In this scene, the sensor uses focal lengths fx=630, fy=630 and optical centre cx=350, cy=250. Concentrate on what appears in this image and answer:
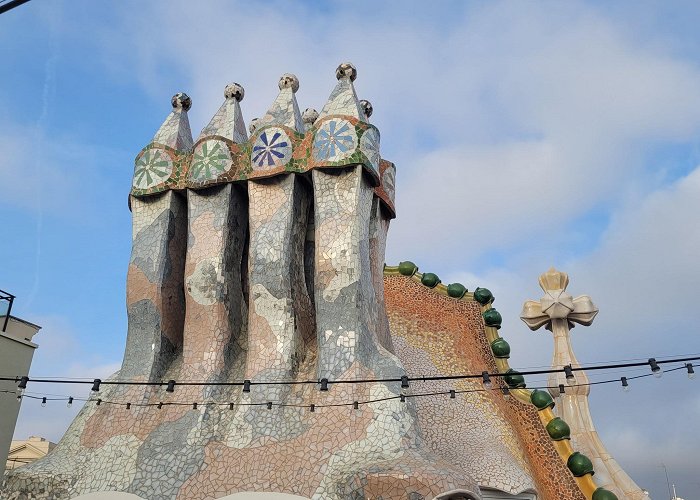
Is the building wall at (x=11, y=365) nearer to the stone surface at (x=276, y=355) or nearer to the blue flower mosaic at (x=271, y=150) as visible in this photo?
the stone surface at (x=276, y=355)

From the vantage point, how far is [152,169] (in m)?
11.1

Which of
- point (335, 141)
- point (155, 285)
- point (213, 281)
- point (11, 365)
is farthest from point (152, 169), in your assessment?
point (11, 365)

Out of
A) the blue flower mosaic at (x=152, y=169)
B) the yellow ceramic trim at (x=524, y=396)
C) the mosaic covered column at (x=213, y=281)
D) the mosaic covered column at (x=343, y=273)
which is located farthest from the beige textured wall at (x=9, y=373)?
the yellow ceramic trim at (x=524, y=396)

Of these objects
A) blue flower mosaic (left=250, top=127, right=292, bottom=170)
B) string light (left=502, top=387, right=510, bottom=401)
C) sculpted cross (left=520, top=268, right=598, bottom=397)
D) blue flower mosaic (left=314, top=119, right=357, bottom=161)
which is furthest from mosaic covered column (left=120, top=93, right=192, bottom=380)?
sculpted cross (left=520, top=268, right=598, bottom=397)

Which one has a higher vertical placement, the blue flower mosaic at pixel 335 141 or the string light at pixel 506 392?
the blue flower mosaic at pixel 335 141

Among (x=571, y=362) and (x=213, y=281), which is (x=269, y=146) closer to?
(x=213, y=281)

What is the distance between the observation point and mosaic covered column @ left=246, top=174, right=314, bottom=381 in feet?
31.0

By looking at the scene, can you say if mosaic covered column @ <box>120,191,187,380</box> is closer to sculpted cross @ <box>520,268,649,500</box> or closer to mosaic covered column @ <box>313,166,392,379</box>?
mosaic covered column @ <box>313,166,392,379</box>

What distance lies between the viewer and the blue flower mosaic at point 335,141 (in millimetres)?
9758

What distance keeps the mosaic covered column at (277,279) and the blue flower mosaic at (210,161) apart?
0.68 meters

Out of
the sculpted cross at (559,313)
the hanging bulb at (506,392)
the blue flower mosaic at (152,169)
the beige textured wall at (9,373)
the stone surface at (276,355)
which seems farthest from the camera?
the beige textured wall at (9,373)

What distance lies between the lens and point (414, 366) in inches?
460

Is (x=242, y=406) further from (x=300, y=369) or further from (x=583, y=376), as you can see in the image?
(x=583, y=376)

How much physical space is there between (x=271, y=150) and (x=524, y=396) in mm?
6147
